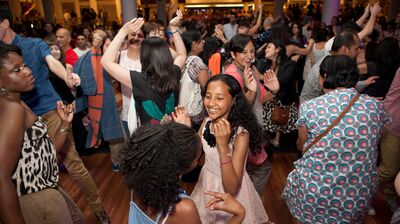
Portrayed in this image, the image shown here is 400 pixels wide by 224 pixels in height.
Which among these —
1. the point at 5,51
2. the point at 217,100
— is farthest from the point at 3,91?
the point at 217,100

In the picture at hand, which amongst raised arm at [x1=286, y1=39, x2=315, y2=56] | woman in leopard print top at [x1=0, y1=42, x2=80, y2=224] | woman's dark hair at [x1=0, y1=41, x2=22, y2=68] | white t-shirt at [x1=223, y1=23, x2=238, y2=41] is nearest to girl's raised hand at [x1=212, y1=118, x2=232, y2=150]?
woman in leopard print top at [x1=0, y1=42, x2=80, y2=224]

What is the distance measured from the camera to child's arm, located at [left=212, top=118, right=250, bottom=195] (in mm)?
1536

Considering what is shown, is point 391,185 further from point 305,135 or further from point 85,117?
point 85,117

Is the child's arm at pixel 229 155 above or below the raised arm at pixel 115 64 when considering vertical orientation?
below

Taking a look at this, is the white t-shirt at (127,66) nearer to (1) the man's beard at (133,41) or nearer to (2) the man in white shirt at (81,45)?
(1) the man's beard at (133,41)

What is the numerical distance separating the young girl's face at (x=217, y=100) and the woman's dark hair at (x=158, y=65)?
Result: 0.36 metres

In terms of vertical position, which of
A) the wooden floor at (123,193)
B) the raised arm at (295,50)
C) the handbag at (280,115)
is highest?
the raised arm at (295,50)

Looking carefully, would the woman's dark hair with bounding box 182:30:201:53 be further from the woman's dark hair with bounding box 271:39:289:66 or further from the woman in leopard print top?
the woman in leopard print top

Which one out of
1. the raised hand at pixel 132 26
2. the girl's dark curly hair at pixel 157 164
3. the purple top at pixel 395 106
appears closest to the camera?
the girl's dark curly hair at pixel 157 164

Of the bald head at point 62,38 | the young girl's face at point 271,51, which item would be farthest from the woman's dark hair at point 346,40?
the bald head at point 62,38

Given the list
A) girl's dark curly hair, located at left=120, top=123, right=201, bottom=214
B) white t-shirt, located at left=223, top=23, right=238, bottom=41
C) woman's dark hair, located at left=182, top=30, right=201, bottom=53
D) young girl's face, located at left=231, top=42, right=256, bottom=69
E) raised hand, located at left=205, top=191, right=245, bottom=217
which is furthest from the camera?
white t-shirt, located at left=223, top=23, right=238, bottom=41

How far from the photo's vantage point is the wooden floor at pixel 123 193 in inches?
110

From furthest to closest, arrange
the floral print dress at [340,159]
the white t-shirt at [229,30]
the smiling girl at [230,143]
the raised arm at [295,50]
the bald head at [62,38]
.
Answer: the white t-shirt at [229,30] < the raised arm at [295,50] < the bald head at [62,38] < the smiling girl at [230,143] < the floral print dress at [340,159]

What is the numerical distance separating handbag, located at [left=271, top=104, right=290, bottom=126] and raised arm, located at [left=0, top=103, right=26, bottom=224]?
2.88 meters
